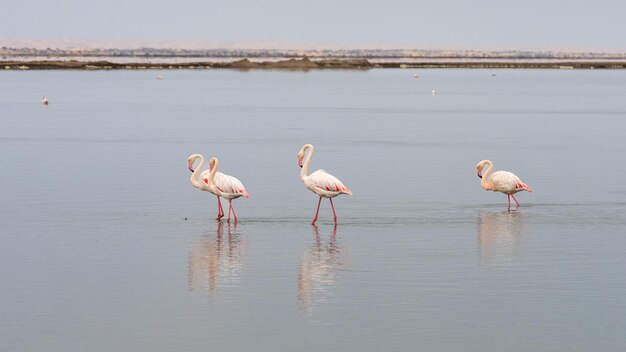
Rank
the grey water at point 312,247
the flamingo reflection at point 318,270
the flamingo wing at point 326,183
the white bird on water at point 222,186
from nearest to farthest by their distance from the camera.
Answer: the grey water at point 312,247
the flamingo reflection at point 318,270
the flamingo wing at point 326,183
the white bird on water at point 222,186

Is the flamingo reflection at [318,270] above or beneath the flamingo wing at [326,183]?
beneath

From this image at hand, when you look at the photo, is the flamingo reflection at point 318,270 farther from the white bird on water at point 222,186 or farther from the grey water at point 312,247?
the white bird on water at point 222,186

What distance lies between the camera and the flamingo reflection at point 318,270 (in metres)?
16.1

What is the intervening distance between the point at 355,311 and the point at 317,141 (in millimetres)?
26579

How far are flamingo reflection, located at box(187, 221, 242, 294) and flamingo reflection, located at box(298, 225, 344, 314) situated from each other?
1029 millimetres

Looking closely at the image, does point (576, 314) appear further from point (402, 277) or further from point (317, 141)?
point (317, 141)

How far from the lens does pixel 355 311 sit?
1521cm

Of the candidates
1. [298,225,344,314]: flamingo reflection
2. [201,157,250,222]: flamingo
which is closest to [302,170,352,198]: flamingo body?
[201,157,250,222]: flamingo

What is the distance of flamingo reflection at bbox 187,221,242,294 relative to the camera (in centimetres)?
1717

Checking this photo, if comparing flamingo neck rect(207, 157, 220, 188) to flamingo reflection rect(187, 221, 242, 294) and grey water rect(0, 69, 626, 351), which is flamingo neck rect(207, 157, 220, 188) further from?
flamingo reflection rect(187, 221, 242, 294)

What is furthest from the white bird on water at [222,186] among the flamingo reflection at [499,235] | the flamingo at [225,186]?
the flamingo reflection at [499,235]

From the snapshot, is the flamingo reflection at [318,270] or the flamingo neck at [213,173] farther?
the flamingo neck at [213,173]

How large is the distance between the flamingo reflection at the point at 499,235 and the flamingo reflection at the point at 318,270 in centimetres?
239

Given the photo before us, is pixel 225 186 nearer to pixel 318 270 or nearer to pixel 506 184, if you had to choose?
pixel 318 270
